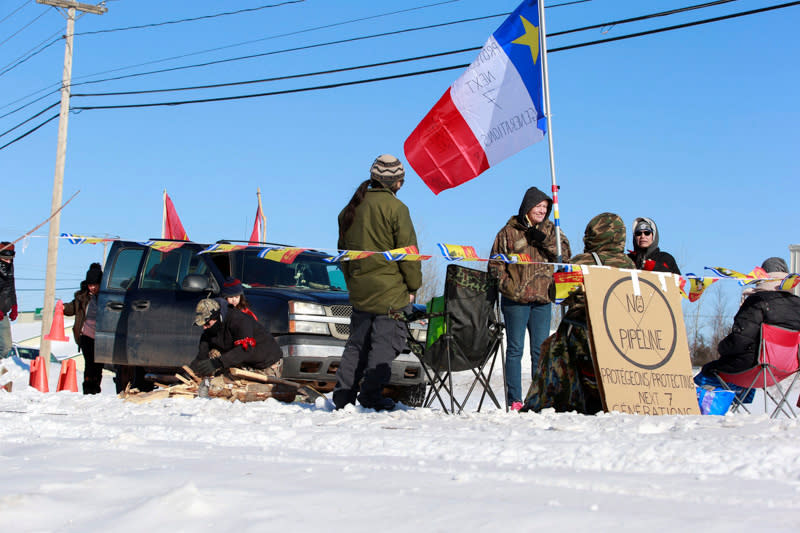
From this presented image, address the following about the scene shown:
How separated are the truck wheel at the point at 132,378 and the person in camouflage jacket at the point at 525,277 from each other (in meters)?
4.65

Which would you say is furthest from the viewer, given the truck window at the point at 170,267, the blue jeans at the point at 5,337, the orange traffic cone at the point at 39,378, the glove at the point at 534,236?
the orange traffic cone at the point at 39,378

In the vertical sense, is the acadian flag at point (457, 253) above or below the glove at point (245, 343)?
above

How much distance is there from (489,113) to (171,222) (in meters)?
6.82

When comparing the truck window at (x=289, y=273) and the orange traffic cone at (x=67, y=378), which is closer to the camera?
the truck window at (x=289, y=273)

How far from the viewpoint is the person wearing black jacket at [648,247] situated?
694 centimetres

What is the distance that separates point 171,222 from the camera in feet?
41.4

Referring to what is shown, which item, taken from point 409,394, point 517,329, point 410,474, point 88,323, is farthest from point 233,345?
point 410,474

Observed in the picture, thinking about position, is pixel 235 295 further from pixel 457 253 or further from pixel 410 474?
pixel 410 474

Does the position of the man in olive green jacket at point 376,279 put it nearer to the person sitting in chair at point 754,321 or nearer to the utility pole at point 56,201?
the person sitting in chair at point 754,321

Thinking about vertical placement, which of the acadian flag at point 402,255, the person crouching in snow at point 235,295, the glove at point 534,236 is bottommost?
the person crouching in snow at point 235,295

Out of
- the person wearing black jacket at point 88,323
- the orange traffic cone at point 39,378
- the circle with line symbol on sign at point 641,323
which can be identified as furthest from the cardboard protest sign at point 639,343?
the orange traffic cone at point 39,378

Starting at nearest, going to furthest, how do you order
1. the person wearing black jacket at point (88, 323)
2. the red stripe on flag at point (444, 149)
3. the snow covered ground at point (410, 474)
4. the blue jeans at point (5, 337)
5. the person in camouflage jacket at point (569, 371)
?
1. the snow covered ground at point (410, 474)
2. the person in camouflage jacket at point (569, 371)
3. the red stripe on flag at point (444, 149)
4. the person wearing black jacket at point (88, 323)
5. the blue jeans at point (5, 337)

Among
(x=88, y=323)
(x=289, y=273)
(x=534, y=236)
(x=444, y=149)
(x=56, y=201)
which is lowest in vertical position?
(x=88, y=323)

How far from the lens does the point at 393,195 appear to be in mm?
6410
